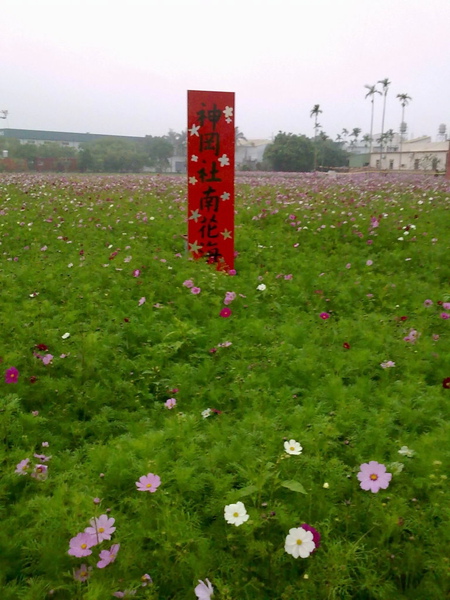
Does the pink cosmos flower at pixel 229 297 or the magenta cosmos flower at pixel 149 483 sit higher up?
the pink cosmos flower at pixel 229 297

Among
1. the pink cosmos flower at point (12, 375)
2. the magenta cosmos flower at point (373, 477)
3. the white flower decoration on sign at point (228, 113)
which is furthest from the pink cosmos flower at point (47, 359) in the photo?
the white flower decoration on sign at point (228, 113)

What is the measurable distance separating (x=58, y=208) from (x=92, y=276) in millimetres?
5045

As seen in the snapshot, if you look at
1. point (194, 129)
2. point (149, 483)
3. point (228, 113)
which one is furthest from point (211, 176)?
point (149, 483)

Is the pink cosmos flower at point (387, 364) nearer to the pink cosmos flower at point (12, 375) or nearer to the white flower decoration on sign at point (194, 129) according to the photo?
the pink cosmos flower at point (12, 375)

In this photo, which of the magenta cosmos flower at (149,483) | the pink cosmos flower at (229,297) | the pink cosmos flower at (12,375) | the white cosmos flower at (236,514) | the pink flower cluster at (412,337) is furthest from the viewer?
the pink cosmos flower at (229,297)

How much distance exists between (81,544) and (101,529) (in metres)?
0.08

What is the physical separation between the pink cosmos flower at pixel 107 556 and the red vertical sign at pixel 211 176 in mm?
3966

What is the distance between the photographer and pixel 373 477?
5.61 ft

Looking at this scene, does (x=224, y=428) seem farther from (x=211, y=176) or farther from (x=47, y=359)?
(x=211, y=176)

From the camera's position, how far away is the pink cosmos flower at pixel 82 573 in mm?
1506

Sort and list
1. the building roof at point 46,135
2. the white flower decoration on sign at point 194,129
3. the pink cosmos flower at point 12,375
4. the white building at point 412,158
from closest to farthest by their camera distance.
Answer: the pink cosmos flower at point 12,375
the white flower decoration on sign at point 194,129
the white building at point 412,158
the building roof at point 46,135

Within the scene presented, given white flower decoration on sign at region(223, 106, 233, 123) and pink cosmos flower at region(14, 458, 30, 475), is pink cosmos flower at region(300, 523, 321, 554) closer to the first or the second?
pink cosmos flower at region(14, 458, 30, 475)

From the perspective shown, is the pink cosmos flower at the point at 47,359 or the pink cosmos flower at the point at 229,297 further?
the pink cosmos flower at the point at 229,297

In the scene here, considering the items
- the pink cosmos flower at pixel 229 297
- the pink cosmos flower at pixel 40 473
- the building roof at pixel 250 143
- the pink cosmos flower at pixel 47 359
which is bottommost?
the pink cosmos flower at pixel 40 473
